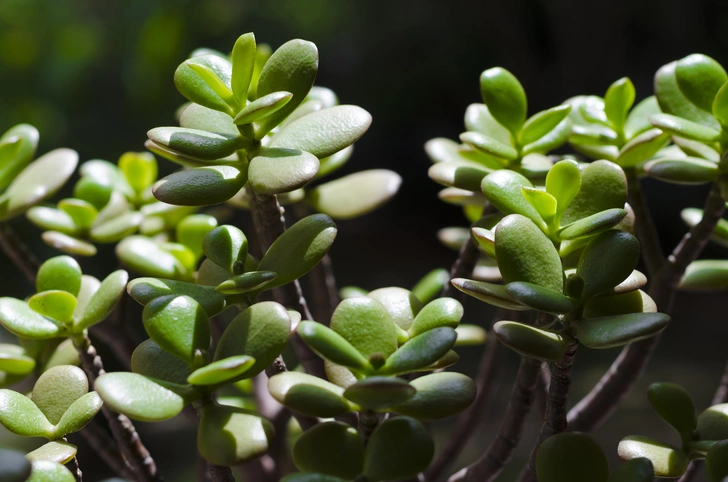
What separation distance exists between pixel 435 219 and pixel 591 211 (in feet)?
7.28

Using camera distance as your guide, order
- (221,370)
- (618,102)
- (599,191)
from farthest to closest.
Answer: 1. (618,102)
2. (599,191)
3. (221,370)

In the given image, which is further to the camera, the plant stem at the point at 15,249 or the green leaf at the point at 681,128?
the plant stem at the point at 15,249

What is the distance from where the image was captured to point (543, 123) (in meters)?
0.50

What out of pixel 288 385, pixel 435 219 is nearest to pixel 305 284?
pixel 435 219

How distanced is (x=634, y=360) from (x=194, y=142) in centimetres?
37

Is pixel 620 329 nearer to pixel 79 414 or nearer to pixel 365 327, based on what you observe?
pixel 365 327

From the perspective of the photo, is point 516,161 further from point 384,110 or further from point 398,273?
point 384,110

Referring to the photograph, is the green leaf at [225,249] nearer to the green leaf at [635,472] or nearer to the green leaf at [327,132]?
the green leaf at [327,132]

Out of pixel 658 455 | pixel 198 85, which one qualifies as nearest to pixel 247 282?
pixel 198 85

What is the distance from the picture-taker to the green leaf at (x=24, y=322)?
0.42 m

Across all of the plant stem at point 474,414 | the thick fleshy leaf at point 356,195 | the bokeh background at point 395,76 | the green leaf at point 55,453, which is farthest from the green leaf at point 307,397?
the bokeh background at point 395,76

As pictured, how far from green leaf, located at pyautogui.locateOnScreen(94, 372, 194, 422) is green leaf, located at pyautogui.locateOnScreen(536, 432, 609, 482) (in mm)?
186

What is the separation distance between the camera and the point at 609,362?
186 centimetres

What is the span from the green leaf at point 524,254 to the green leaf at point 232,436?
15 centimetres
